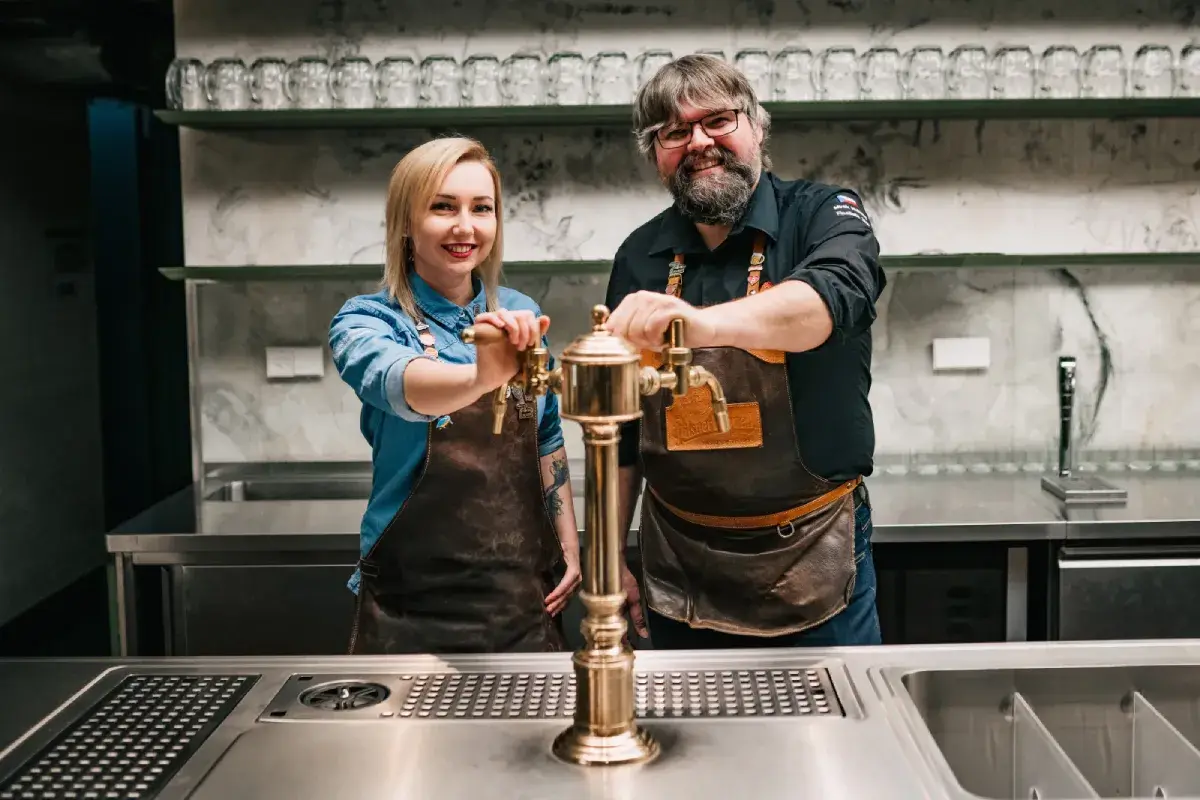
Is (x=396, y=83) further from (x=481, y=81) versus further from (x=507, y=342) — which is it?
(x=507, y=342)

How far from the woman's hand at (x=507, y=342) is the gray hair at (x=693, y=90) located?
0.84 metres

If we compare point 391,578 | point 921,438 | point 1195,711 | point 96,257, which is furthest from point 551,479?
point 96,257

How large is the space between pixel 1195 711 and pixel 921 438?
1.81 m

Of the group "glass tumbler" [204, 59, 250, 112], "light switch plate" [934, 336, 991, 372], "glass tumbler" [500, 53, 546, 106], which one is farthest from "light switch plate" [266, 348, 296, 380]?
"light switch plate" [934, 336, 991, 372]

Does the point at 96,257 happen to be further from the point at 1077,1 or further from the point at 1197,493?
the point at 1197,493

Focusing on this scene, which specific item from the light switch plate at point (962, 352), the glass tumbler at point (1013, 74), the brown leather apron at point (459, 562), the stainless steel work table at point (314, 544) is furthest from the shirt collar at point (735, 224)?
the light switch plate at point (962, 352)

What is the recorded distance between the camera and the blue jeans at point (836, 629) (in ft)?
6.11

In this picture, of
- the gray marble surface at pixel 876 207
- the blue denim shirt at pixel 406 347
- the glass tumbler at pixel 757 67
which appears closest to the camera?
the blue denim shirt at pixel 406 347

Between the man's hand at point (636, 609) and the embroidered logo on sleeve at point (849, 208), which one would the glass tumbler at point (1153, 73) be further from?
the man's hand at point (636, 609)

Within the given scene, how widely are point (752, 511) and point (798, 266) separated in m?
0.43

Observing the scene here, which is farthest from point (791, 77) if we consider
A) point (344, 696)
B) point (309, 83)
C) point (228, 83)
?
point (344, 696)

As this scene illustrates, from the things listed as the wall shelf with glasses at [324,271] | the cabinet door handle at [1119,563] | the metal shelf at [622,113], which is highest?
the metal shelf at [622,113]

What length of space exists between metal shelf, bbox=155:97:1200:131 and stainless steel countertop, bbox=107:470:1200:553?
3.15 feet

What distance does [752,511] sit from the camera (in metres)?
1.87
